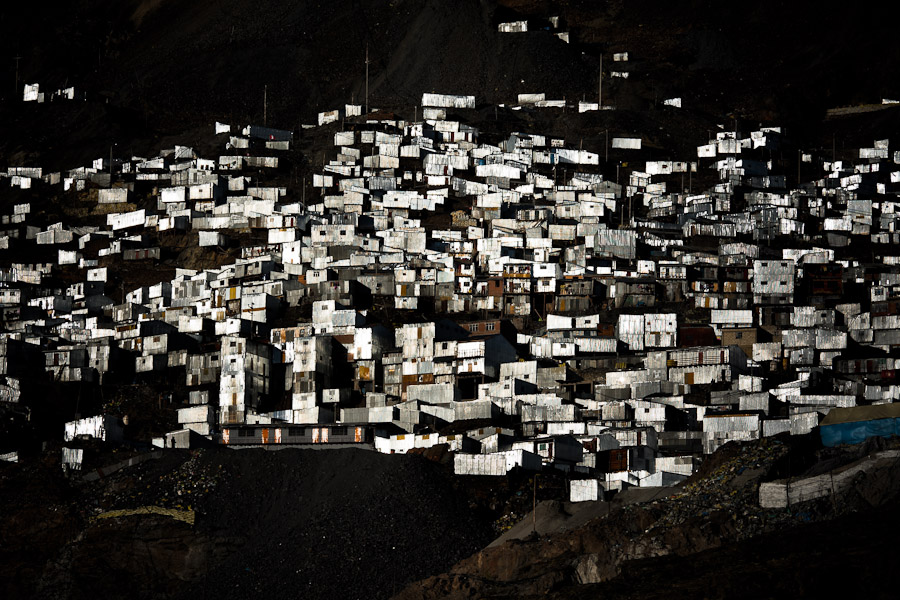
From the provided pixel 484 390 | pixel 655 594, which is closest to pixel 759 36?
pixel 484 390

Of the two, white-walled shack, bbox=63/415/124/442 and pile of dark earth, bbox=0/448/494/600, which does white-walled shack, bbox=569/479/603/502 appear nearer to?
pile of dark earth, bbox=0/448/494/600

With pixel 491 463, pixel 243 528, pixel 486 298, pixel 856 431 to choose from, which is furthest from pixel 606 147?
pixel 856 431

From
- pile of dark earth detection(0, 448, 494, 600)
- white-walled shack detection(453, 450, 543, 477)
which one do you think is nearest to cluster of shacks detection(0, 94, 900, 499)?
white-walled shack detection(453, 450, 543, 477)

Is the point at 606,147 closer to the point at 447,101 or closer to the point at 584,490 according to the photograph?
the point at 447,101

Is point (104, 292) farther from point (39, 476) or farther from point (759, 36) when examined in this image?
point (759, 36)

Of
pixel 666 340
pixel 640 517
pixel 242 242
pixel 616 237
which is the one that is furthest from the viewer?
pixel 242 242

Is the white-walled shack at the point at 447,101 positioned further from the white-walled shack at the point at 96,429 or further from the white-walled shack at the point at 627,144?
the white-walled shack at the point at 96,429
